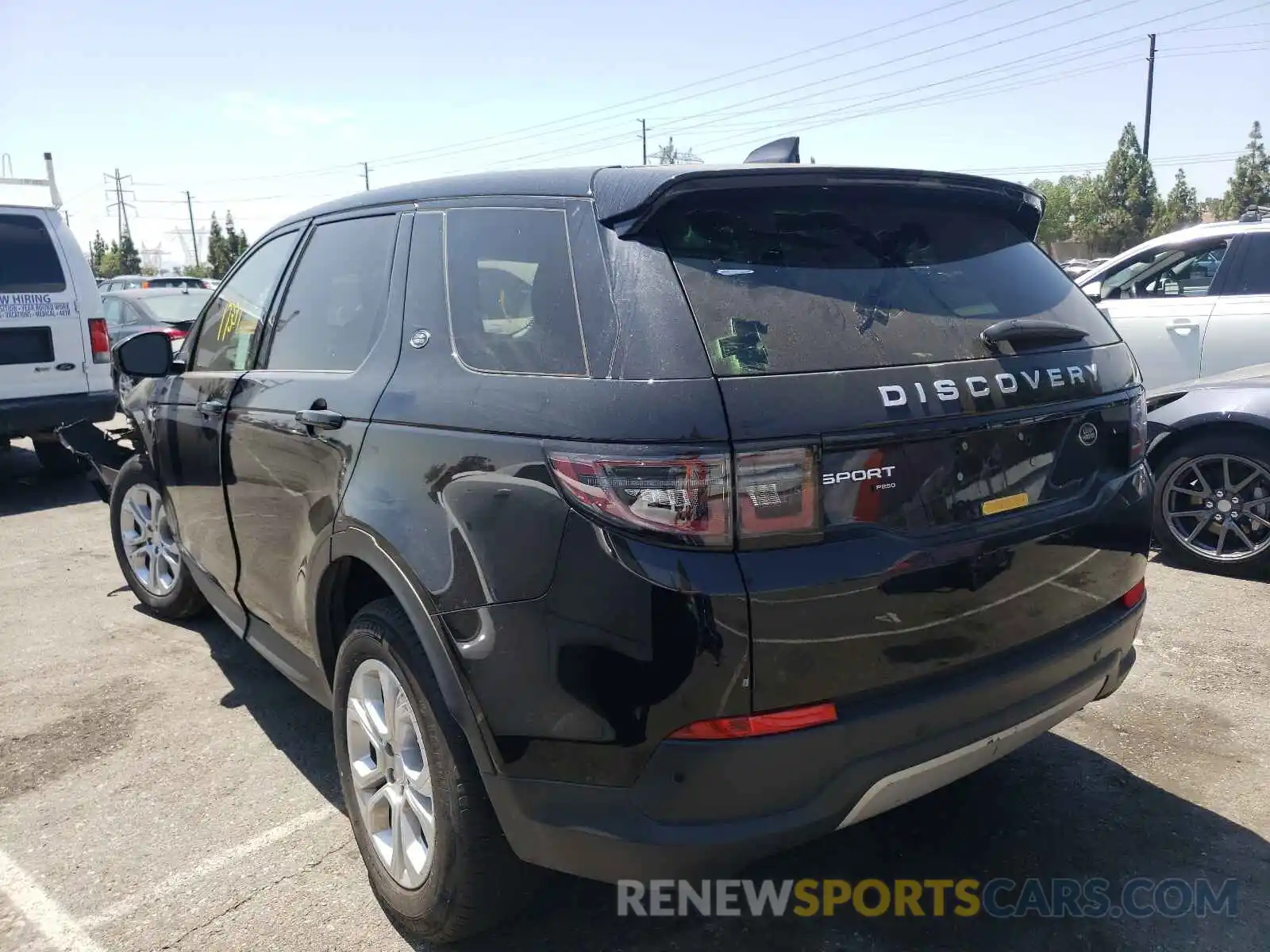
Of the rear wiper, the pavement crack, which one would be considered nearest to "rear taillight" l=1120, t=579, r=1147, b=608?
the rear wiper

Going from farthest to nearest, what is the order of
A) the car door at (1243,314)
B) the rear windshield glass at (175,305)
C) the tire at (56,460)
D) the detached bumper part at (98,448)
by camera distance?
1. the rear windshield glass at (175,305)
2. the tire at (56,460)
3. the car door at (1243,314)
4. the detached bumper part at (98,448)

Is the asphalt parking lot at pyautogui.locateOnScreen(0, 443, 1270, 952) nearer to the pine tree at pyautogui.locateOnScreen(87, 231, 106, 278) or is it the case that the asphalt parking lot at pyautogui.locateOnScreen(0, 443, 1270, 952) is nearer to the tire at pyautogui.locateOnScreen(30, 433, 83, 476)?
the tire at pyautogui.locateOnScreen(30, 433, 83, 476)

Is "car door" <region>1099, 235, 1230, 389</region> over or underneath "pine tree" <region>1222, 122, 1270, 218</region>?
underneath

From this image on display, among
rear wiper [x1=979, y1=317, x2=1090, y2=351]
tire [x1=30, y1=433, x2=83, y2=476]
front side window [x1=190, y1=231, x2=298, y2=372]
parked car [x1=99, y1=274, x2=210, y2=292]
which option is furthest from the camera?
parked car [x1=99, y1=274, x2=210, y2=292]

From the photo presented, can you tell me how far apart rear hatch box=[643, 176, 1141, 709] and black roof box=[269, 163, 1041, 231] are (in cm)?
3

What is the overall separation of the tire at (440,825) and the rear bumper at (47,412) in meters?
6.17

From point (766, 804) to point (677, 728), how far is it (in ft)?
0.79

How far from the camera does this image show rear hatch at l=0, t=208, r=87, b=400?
7.31 metres

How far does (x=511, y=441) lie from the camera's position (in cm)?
209

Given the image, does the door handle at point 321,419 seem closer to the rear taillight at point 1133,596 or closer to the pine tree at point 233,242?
the rear taillight at point 1133,596

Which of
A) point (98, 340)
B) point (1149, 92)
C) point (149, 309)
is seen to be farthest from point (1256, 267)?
point (1149, 92)

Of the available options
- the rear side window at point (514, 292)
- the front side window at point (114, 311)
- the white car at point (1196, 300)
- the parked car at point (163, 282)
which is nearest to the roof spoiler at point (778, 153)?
the rear side window at point (514, 292)

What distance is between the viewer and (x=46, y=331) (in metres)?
7.50

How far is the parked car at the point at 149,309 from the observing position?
12008mm
